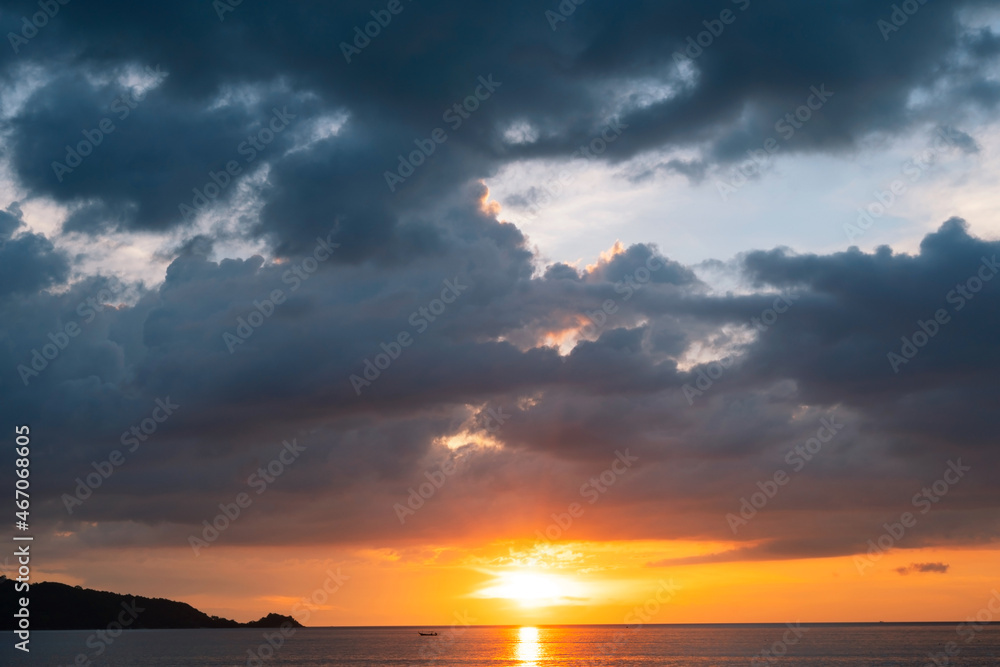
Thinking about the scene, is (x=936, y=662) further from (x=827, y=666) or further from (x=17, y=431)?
(x=17, y=431)

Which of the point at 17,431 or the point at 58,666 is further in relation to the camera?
the point at 58,666

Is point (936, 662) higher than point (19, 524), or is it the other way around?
point (936, 662)

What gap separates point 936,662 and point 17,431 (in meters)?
209

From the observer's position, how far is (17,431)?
187 feet

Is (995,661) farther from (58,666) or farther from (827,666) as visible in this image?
(58,666)

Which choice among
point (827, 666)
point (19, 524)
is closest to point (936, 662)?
point (827, 666)

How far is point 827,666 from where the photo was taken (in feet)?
650

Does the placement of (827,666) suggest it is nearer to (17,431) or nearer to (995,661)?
(995,661)

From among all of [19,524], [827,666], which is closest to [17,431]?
[19,524]

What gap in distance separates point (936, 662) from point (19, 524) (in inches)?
8180

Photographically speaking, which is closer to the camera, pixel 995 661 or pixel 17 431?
pixel 17 431

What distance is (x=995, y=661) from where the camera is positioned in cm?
19462

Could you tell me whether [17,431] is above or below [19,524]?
above

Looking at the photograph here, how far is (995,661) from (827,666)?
3792cm
